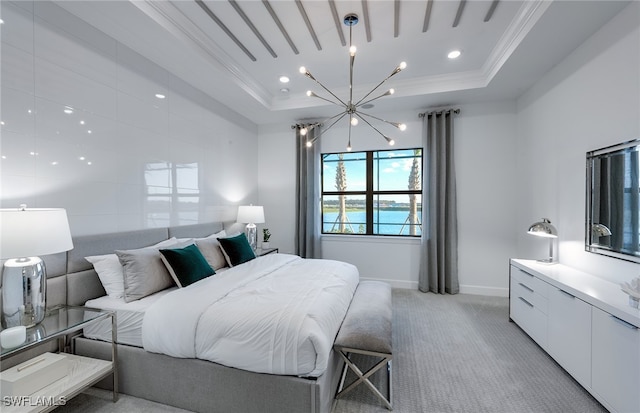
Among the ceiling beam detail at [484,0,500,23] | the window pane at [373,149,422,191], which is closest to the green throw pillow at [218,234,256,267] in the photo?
the window pane at [373,149,422,191]

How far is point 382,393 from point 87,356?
2.16 meters

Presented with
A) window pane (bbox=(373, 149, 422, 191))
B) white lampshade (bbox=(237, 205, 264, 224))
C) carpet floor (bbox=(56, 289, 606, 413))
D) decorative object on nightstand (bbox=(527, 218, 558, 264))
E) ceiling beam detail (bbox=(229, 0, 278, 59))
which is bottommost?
carpet floor (bbox=(56, 289, 606, 413))

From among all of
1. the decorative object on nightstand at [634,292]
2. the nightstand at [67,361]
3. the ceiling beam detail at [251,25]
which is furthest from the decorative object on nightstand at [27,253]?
the decorative object on nightstand at [634,292]

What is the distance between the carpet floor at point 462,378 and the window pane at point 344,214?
195cm

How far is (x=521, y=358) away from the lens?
2.40m

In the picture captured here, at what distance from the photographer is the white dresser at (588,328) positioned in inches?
63.7

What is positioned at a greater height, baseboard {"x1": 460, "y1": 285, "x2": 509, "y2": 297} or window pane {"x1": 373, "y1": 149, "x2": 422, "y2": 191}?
window pane {"x1": 373, "y1": 149, "x2": 422, "y2": 191}

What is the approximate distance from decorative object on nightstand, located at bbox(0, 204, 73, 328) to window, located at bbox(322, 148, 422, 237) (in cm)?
372

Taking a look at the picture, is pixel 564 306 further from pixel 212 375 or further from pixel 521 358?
pixel 212 375

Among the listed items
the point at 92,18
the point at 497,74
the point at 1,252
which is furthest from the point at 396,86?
the point at 1,252

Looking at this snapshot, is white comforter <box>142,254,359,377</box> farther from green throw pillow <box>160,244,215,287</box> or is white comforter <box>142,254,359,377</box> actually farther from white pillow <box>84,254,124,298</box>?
white pillow <box>84,254,124,298</box>

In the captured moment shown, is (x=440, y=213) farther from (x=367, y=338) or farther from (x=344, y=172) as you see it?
(x=367, y=338)

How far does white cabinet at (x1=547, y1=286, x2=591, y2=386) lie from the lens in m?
1.94

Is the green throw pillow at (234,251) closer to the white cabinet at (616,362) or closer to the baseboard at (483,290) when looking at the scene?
the white cabinet at (616,362)
